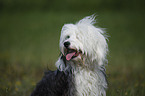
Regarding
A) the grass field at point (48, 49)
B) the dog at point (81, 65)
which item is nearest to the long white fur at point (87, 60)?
the dog at point (81, 65)

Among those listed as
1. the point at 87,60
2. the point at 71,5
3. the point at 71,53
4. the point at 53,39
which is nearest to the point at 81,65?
the point at 87,60

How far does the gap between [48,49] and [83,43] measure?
7321 mm

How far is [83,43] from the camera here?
3.21 m

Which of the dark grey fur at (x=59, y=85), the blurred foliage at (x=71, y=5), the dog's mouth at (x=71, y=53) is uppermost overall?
the blurred foliage at (x=71, y=5)

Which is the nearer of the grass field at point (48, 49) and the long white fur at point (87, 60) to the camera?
the long white fur at point (87, 60)

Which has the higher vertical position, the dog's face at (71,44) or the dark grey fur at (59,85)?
the dog's face at (71,44)

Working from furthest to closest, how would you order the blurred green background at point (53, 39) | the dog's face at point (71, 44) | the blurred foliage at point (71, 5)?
1. the blurred foliage at point (71, 5)
2. the blurred green background at point (53, 39)
3. the dog's face at point (71, 44)

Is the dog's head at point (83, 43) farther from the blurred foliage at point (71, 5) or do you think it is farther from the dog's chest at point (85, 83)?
the blurred foliage at point (71, 5)

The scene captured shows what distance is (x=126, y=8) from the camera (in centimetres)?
1802

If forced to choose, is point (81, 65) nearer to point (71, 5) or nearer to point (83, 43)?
point (83, 43)

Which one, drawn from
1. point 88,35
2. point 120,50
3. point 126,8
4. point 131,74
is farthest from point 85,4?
point 88,35

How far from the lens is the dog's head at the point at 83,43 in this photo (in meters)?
3.14

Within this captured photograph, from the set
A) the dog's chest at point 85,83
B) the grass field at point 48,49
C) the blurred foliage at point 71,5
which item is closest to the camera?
the dog's chest at point 85,83

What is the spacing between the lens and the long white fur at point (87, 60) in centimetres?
319
